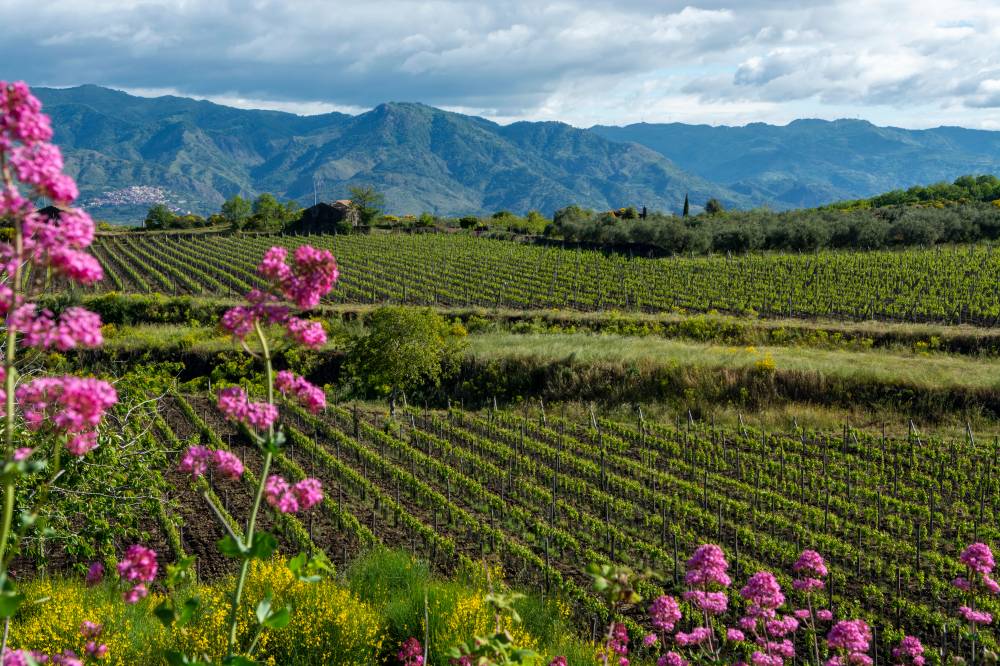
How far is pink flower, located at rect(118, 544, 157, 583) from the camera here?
3.80 meters

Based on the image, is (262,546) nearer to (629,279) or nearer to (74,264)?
(74,264)

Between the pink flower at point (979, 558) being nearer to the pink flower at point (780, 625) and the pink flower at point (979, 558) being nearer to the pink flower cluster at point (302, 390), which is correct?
the pink flower at point (780, 625)

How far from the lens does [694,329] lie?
40719 millimetres

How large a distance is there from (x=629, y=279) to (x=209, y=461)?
54.8 meters

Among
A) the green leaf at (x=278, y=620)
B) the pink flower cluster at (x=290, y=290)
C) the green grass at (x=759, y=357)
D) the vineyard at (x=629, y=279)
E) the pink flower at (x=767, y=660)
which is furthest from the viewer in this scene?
the vineyard at (x=629, y=279)

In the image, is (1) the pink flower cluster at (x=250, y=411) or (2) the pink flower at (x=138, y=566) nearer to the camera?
(1) the pink flower cluster at (x=250, y=411)

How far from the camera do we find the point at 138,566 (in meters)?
3.84

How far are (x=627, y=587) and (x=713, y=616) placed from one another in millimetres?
11126

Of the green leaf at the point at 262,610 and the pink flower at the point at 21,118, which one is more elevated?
the pink flower at the point at 21,118

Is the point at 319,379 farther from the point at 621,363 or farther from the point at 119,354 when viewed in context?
the point at 621,363

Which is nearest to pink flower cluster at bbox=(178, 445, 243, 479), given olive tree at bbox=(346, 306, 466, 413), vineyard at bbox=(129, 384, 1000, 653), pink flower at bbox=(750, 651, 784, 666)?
pink flower at bbox=(750, 651, 784, 666)

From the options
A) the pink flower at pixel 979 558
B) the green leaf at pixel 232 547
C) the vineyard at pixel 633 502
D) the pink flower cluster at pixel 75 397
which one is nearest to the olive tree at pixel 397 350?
the vineyard at pixel 633 502

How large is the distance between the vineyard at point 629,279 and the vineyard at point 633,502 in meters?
22.0

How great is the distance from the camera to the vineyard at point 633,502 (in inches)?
621
